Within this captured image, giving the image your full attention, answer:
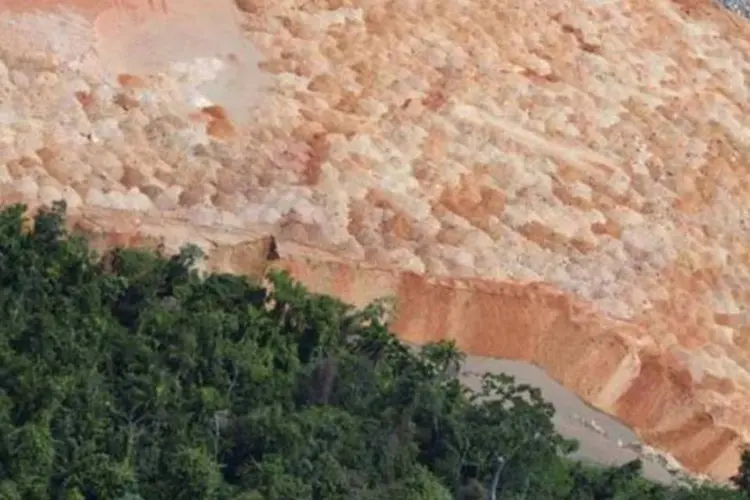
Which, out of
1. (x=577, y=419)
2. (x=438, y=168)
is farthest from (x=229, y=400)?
(x=438, y=168)

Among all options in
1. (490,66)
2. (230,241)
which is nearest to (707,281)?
(490,66)

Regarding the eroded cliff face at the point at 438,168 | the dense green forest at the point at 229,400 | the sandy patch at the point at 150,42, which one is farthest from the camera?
the sandy patch at the point at 150,42

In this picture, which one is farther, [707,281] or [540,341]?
[707,281]

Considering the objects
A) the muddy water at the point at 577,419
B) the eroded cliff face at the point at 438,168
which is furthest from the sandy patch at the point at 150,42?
the muddy water at the point at 577,419

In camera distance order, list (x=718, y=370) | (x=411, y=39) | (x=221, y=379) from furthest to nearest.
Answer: (x=411, y=39), (x=718, y=370), (x=221, y=379)

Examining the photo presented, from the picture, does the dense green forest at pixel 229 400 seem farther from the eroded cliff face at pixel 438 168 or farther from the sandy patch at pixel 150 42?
the sandy patch at pixel 150 42

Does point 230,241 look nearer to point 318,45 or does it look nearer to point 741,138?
point 318,45

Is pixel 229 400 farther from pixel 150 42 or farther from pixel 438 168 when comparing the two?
pixel 150 42
